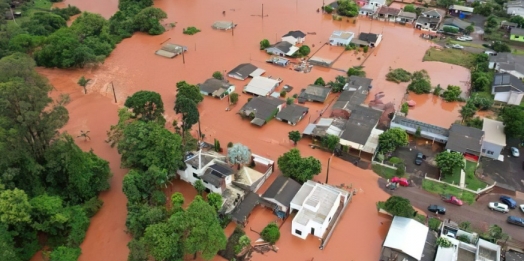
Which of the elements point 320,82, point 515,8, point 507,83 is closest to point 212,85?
point 320,82

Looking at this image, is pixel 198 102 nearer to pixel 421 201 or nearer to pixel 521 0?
pixel 421 201

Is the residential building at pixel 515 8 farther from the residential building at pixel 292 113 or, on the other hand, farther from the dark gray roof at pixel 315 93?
the residential building at pixel 292 113

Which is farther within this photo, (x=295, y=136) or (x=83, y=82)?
(x=83, y=82)

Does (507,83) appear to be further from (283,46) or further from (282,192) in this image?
(282,192)

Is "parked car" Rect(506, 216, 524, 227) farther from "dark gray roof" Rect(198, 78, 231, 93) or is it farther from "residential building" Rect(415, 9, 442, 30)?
"residential building" Rect(415, 9, 442, 30)

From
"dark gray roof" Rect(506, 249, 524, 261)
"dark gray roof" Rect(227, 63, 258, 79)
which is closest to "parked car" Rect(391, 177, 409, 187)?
"dark gray roof" Rect(506, 249, 524, 261)

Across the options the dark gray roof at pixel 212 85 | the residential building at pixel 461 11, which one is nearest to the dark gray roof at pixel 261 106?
the dark gray roof at pixel 212 85
